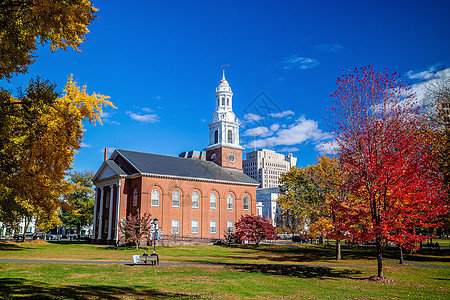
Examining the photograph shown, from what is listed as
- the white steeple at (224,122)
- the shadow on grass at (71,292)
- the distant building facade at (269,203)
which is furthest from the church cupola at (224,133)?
the distant building facade at (269,203)

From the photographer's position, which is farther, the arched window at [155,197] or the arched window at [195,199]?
the arched window at [195,199]

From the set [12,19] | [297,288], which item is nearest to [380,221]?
[297,288]

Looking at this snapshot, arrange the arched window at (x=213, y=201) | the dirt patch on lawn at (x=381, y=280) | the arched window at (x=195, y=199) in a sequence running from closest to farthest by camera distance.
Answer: the dirt patch on lawn at (x=381, y=280)
the arched window at (x=195, y=199)
the arched window at (x=213, y=201)

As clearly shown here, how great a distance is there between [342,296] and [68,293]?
890 cm

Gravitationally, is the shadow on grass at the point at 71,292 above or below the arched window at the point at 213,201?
below

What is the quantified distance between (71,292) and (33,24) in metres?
8.13

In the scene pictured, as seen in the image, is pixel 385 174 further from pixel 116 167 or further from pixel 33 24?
pixel 116 167

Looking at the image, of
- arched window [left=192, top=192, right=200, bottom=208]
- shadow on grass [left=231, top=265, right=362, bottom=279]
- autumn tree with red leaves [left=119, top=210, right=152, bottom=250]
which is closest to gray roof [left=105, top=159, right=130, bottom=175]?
autumn tree with red leaves [left=119, top=210, right=152, bottom=250]

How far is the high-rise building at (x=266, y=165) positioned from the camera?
181875mm

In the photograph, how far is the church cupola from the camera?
5422cm

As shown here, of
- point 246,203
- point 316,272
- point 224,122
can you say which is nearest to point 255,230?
point 246,203

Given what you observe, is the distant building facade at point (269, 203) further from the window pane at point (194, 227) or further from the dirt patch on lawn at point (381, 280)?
the dirt patch on lawn at point (381, 280)

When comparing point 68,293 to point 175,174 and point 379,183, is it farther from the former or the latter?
point 175,174

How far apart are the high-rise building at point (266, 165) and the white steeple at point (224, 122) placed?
126 m
